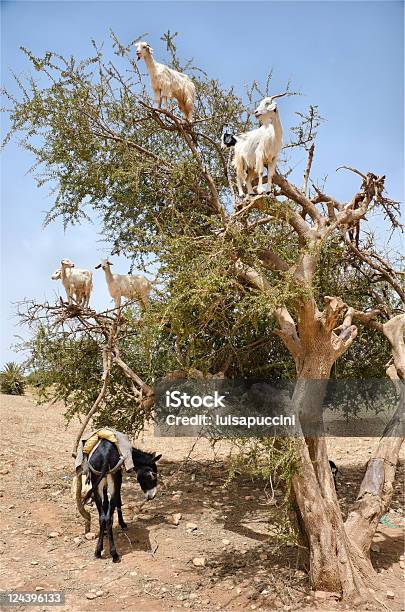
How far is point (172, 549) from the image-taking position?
7.99 metres

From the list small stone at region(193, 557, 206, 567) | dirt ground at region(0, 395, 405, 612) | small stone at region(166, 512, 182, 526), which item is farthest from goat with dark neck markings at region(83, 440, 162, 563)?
small stone at region(166, 512, 182, 526)

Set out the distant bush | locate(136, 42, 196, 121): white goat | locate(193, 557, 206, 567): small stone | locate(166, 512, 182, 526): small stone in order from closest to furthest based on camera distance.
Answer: locate(193, 557, 206, 567): small stone → locate(136, 42, 196, 121): white goat → locate(166, 512, 182, 526): small stone → the distant bush

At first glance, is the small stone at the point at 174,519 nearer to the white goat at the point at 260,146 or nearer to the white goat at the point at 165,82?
the white goat at the point at 260,146

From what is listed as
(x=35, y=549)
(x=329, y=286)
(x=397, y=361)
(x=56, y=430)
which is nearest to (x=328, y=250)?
(x=329, y=286)

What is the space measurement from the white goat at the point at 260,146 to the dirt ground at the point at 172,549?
4.10 meters

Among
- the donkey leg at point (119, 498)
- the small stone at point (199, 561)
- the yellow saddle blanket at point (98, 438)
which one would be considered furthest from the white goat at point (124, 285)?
the small stone at point (199, 561)

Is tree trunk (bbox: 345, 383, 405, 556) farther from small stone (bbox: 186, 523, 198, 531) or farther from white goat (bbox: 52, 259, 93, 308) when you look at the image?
white goat (bbox: 52, 259, 93, 308)

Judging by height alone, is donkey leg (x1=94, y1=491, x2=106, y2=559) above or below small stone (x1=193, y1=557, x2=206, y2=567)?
above

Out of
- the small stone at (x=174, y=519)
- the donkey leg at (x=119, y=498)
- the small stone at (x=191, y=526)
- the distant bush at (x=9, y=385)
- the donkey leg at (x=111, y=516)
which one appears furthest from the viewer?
the distant bush at (x=9, y=385)

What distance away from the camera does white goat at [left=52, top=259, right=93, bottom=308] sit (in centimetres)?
895

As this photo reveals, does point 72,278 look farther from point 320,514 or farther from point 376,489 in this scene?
point 376,489

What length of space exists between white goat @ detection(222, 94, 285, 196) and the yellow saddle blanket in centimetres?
376

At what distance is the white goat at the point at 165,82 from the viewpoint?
824cm

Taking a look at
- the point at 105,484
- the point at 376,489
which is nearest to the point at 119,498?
the point at 105,484
